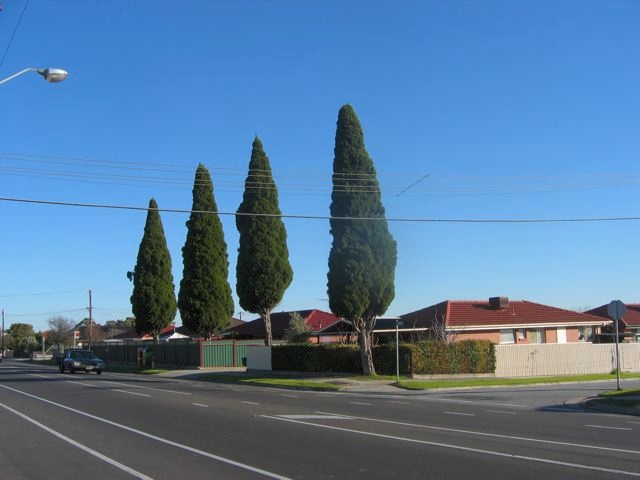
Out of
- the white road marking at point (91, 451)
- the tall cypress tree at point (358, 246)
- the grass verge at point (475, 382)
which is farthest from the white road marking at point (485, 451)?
the tall cypress tree at point (358, 246)

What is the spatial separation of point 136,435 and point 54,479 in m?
4.11

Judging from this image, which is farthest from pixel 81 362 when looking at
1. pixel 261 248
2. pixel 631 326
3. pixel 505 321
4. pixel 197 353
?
pixel 631 326

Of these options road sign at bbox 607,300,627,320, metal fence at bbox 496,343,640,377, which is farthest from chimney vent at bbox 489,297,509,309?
road sign at bbox 607,300,627,320

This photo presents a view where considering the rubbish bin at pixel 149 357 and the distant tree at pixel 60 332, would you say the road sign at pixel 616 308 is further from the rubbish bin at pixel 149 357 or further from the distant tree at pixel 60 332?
the distant tree at pixel 60 332

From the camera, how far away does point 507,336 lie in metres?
42.5

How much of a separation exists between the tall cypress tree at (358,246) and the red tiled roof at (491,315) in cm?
962

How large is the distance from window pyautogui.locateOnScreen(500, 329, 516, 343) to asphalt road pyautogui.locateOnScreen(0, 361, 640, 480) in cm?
2142

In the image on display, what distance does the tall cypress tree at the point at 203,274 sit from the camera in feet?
148

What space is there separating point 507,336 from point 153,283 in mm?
26955

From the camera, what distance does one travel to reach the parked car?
42281 mm

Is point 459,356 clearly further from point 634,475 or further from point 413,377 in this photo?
point 634,475

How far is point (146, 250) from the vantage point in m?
52.7

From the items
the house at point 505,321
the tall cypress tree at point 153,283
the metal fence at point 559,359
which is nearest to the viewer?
the metal fence at point 559,359

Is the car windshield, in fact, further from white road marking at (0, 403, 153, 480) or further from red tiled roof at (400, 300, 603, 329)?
white road marking at (0, 403, 153, 480)
